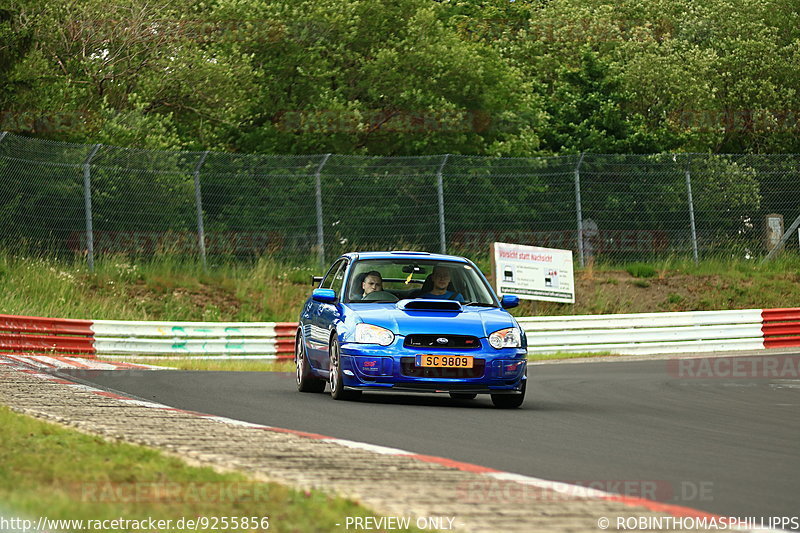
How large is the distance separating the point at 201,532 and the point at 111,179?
20.1m

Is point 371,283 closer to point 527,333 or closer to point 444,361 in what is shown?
point 444,361

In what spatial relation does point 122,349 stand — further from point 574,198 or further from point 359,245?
point 574,198

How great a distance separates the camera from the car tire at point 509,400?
12.8m

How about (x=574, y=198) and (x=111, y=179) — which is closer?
(x=111, y=179)

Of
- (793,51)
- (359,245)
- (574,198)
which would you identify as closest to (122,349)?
(359,245)

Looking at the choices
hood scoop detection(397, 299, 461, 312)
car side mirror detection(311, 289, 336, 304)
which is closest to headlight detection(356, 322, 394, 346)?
hood scoop detection(397, 299, 461, 312)

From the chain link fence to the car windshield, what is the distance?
1144 cm

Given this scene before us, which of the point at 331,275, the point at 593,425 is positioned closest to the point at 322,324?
the point at 331,275

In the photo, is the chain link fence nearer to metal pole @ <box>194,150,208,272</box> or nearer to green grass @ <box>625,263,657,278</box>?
metal pole @ <box>194,150,208,272</box>

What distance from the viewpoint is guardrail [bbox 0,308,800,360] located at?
20109 millimetres

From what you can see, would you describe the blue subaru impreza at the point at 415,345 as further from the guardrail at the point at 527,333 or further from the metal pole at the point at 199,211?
the metal pole at the point at 199,211

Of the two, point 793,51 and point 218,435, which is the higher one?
point 793,51

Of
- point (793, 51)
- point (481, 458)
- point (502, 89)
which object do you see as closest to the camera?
point (481, 458)

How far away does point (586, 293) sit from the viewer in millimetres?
28453
